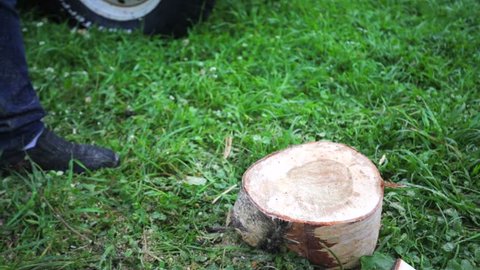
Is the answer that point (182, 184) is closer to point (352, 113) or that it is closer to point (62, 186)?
point (62, 186)

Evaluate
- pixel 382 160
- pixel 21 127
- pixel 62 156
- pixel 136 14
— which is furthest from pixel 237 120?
pixel 136 14

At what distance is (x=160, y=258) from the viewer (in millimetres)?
1874

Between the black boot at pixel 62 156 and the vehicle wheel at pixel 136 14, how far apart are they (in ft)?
3.40

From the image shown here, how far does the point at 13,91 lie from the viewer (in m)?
2.10

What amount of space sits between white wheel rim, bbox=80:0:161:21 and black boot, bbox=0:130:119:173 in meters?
1.07

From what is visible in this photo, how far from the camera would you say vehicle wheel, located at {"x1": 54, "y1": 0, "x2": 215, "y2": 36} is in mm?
3047

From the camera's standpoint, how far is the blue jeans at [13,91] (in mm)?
2047

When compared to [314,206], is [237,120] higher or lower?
lower

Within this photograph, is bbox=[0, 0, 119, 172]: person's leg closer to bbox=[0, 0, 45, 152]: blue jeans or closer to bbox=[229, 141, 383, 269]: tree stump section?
bbox=[0, 0, 45, 152]: blue jeans

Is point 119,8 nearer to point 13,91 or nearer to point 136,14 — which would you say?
point 136,14

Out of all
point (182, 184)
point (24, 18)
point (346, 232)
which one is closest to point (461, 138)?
point (346, 232)

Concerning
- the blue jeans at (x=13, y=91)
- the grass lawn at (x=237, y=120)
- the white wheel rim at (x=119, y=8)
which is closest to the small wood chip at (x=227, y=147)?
the grass lawn at (x=237, y=120)

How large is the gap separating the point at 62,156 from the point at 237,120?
31.0 inches

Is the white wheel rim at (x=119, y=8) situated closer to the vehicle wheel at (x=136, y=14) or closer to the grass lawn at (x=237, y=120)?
the vehicle wheel at (x=136, y=14)
